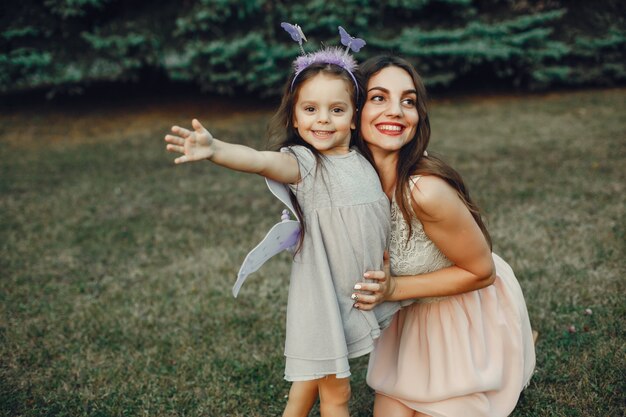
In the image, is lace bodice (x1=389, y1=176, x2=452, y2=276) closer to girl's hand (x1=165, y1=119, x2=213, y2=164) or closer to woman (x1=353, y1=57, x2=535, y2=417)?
woman (x1=353, y1=57, x2=535, y2=417)

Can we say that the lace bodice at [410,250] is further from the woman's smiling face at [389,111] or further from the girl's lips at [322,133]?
the girl's lips at [322,133]

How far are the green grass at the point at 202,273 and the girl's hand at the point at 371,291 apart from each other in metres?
0.86

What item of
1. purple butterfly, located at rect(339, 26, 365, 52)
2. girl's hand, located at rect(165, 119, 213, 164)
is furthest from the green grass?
purple butterfly, located at rect(339, 26, 365, 52)

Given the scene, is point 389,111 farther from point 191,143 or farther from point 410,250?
point 191,143

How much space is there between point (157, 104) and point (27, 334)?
7423 millimetres

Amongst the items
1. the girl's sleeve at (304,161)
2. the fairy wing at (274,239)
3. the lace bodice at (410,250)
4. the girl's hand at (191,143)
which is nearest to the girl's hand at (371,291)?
the lace bodice at (410,250)

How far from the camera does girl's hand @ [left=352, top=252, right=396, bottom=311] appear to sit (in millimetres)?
2158

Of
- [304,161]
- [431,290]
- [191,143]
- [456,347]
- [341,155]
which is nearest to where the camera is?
[191,143]

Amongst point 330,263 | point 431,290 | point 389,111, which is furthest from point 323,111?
point 431,290

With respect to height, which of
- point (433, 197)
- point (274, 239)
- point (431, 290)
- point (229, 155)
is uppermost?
point (229, 155)

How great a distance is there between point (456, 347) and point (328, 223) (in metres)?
0.84

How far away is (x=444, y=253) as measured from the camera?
2340 millimetres

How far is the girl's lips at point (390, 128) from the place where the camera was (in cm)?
231

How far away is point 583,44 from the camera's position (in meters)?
9.58
